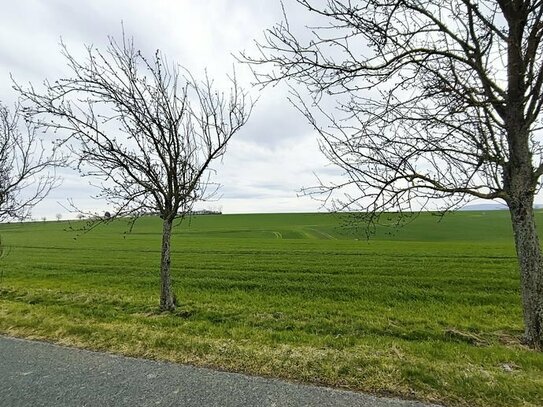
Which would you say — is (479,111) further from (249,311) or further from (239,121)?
(249,311)

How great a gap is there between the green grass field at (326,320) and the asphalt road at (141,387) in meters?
0.24

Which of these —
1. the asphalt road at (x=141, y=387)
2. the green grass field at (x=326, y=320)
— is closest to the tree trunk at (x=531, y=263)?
the green grass field at (x=326, y=320)

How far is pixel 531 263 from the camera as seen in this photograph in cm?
475

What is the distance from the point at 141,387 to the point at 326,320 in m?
4.36

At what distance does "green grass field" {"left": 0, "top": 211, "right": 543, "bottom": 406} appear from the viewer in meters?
3.38

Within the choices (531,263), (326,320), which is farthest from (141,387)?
(531,263)

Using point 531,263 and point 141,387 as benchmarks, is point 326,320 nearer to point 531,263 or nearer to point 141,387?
point 531,263

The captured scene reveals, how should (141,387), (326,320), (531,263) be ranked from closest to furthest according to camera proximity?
(141,387) < (531,263) < (326,320)

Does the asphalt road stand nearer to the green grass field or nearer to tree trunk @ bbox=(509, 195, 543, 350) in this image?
the green grass field

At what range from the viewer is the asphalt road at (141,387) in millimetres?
2879

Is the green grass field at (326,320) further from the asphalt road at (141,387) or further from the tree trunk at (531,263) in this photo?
the tree trunk at (531,263)

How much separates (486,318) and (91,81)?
32.3 feet

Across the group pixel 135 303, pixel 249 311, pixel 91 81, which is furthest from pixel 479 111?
pixel 135 303

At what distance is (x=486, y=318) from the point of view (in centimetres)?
772
